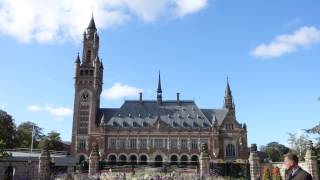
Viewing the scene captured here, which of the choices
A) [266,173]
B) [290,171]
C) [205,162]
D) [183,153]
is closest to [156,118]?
[183,153]

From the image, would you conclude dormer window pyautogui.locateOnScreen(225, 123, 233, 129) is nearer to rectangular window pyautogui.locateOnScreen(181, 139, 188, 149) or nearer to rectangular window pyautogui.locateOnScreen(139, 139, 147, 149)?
rectangular window pyautogui.locateOnScreen(181, 139, 188, 149)

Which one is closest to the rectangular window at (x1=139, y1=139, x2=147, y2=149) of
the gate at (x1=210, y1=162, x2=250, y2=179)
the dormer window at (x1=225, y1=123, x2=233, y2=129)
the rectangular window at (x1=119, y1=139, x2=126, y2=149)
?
the rectangular window at (x1=119, y1=139, x2=126, y2=149)

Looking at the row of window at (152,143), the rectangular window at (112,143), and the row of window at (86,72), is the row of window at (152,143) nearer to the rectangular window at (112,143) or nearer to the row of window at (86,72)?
the rectangular window at (112,143)

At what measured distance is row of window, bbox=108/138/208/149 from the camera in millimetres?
79250

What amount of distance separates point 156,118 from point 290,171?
2903 inches

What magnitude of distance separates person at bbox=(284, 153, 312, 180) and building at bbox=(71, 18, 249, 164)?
69173 mm

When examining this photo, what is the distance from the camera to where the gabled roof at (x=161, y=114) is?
8131cm

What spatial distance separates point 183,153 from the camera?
79000mm

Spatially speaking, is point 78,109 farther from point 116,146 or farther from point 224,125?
point 224,125

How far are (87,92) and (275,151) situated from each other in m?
62.7

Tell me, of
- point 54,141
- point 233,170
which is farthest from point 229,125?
point 54,141

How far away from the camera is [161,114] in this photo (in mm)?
83188

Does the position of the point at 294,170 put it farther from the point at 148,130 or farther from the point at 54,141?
the point at 54,141

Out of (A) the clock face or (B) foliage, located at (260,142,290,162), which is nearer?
(A) the clock face
